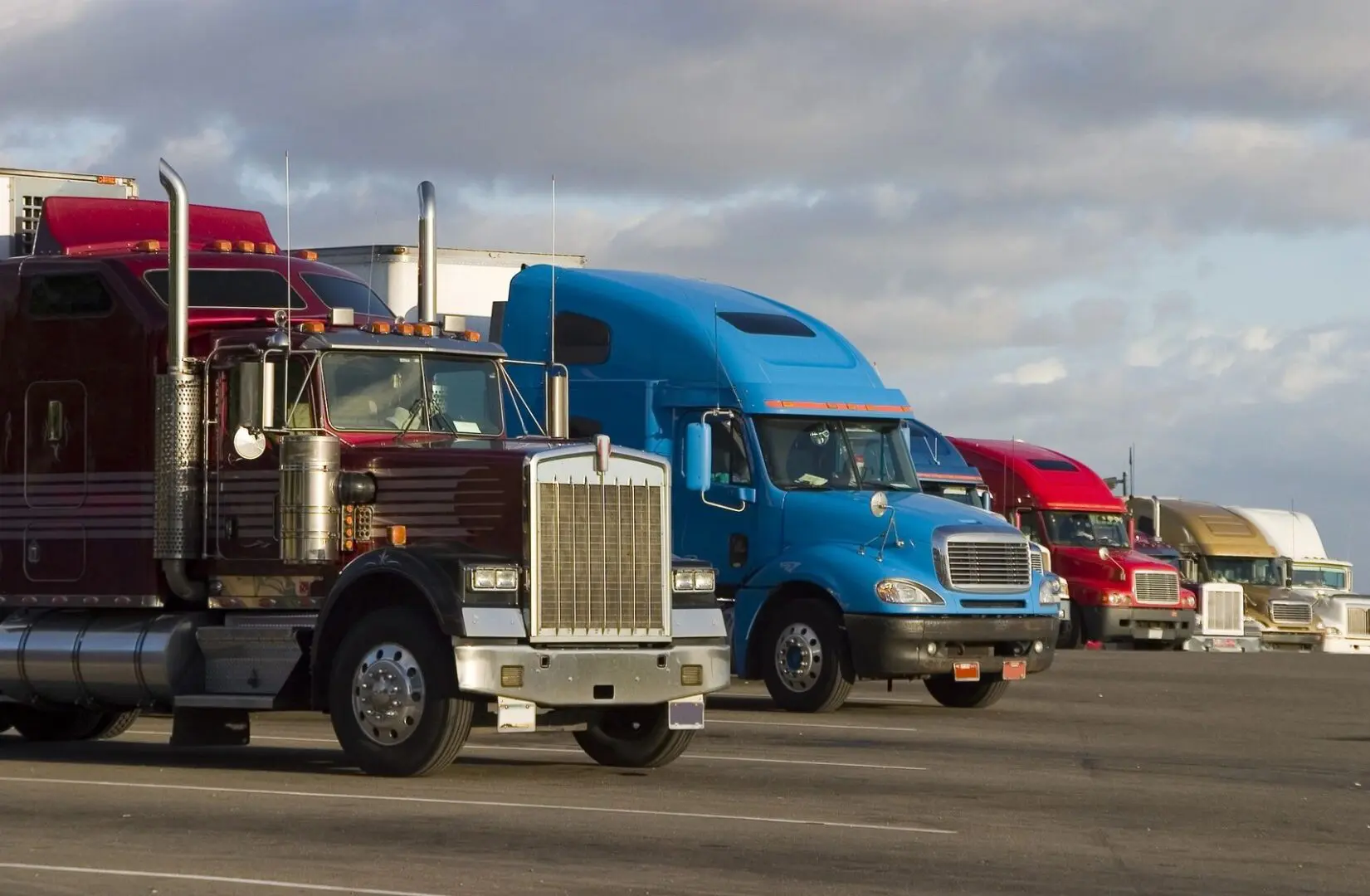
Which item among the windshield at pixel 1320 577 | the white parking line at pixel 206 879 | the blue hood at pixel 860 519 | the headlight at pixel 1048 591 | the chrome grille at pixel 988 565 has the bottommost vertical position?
the white parking line at pixel 206 879

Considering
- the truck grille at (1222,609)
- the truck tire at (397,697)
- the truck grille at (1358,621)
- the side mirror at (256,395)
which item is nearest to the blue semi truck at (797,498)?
the side mirror at (256,395)

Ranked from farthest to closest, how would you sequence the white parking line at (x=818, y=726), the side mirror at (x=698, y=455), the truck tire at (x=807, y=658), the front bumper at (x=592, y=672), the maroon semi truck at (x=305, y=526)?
the truck tire at (x=807, y=658) → the side mirror at (x=698, y=455) → the white parking line at (x=818, y=726) → the maroon semi truck at (x=305, y=526) → the front bumper at (x=592, y=672)

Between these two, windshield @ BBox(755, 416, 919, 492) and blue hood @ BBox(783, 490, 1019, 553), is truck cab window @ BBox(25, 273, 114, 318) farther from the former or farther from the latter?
blue hood @ BBox(783, 490, 1019, 553)

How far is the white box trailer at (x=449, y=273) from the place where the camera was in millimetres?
22266

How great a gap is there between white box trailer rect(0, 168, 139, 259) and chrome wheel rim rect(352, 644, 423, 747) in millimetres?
7022

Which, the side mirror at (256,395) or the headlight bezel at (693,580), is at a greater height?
the side mirror at (256,395)

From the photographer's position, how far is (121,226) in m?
17.5

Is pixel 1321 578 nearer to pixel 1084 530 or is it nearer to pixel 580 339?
pixel 1084 530

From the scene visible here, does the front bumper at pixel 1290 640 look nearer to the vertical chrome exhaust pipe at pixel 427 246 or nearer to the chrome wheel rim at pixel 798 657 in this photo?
the chrome wheel rim at pixel 798 657

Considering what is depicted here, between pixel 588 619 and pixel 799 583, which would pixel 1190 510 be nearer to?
pixel 799 583

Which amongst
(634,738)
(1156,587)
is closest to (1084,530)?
(1156,587)

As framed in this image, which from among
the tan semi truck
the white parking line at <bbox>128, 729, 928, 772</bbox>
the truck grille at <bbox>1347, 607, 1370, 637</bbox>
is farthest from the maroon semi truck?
the truck grille at <bbox>1347, 607, 1370, 637</bbox>

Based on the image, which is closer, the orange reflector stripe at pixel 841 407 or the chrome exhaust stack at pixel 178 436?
the chrome exhaust stack at pixel 178 436

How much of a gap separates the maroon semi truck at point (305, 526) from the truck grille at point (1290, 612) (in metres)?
31.8
